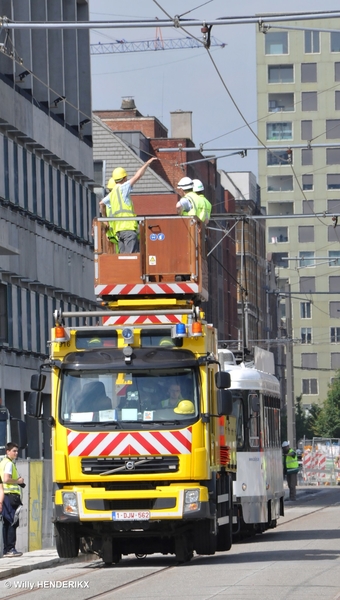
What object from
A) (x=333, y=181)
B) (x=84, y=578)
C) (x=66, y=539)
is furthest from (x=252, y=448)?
(x=333, y=181)

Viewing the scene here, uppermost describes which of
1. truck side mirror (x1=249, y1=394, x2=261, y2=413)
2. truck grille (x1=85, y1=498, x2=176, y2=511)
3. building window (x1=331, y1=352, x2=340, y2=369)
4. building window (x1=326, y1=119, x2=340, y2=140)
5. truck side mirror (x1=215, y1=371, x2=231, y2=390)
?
building window (x1=326, y1=119, x2=340, y2=140)

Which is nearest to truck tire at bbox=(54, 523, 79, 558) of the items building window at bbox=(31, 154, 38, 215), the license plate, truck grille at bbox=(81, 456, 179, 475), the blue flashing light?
the license plate

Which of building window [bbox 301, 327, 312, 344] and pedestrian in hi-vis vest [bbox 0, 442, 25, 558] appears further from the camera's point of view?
building window [bbox 301, 327, 312, 344]

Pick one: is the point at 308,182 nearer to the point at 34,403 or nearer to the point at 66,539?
the point at 66,539

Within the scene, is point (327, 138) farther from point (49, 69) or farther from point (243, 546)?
point (243, 546)

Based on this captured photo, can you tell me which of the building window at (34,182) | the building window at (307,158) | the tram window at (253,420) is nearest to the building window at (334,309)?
the building window at (307,158)

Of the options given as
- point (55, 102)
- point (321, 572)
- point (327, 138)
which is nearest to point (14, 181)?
point (55, 102)

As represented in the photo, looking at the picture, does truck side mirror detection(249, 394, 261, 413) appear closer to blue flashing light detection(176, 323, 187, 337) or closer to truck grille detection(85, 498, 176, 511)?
blue flashing light detection(176, 323, 187, 337)

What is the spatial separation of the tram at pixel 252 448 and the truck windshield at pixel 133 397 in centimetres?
625

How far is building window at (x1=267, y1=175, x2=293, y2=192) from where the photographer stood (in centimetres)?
14050

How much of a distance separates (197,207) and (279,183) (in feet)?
398

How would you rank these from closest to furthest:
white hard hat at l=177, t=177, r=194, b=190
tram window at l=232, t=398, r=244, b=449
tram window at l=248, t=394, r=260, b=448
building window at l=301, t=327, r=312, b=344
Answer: white hard hat at l=177, t=177, r=194, b=190, tram window at l=232, t=398, r=244, b=449, tram window at l=248, t=394, r=260, b=448, building window at l=301, t=327, r=312, b=344

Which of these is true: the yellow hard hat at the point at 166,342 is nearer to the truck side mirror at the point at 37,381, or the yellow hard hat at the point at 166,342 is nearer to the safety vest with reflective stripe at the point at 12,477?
the truck side mirror at the point at 37,381

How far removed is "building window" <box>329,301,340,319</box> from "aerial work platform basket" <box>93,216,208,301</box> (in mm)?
119676
